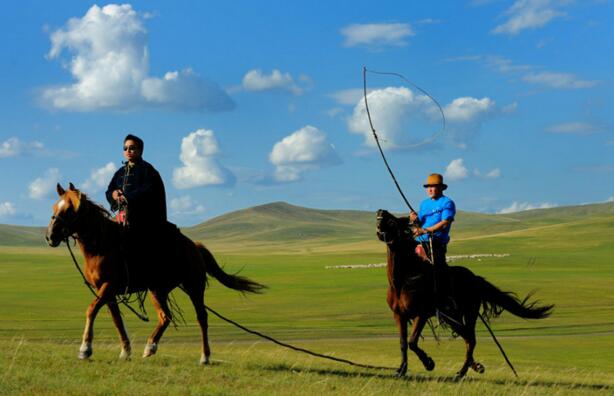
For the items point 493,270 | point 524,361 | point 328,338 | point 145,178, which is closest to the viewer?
point 145,178

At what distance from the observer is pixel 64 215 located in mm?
11250

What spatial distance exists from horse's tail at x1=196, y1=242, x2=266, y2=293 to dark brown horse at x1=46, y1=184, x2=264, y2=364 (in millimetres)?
485

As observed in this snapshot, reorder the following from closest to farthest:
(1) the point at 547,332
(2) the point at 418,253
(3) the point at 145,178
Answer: (3) the point at 145,178, (2) the point at 418,253, (1) the point at 547,332

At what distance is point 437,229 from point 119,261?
5.20 m

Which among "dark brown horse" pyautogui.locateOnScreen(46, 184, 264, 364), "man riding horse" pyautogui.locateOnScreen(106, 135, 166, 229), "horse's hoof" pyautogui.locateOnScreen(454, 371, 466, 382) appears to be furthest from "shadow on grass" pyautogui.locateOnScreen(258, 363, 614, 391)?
"man riding horse" pyautogui.locateOnScreen(106, 135, 166, 229)

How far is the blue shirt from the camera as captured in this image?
13.3 m

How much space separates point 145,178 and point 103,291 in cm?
192

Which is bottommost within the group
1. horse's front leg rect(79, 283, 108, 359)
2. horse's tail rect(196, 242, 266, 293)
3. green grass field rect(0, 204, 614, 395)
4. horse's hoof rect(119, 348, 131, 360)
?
green grass field rect(0, 204, 614, 395)

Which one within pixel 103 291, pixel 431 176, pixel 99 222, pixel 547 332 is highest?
pixel 431 176

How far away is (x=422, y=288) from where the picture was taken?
41.7ft

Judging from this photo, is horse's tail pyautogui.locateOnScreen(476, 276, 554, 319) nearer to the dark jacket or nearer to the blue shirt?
the blue shirt

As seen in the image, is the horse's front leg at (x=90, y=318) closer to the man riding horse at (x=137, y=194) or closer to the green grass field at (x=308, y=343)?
the green grass field at (x=308, y=343)

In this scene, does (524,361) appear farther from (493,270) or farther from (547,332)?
(493,270)

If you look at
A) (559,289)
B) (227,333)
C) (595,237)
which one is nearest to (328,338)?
(227,333)
